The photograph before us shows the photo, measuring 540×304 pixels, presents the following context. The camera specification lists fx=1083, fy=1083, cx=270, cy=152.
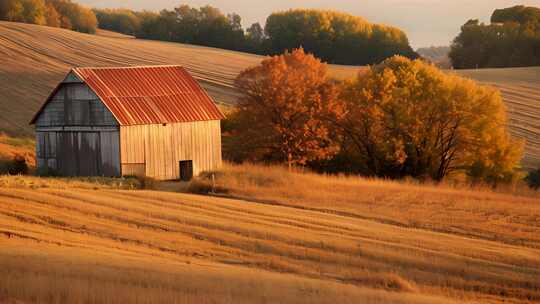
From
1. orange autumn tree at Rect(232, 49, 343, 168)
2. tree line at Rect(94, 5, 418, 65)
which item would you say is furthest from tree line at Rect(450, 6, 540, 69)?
orange autumn tree at Rect(232, 49, 343, 168)

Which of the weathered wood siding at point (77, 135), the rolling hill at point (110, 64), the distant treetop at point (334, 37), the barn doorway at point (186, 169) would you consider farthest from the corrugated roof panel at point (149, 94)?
the distant treetop at point (334, 37)

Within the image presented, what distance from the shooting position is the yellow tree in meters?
54.2

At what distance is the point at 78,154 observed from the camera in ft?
154

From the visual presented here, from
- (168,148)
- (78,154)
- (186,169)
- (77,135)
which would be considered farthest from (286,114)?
(78,154)

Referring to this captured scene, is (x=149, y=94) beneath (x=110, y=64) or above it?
beneath

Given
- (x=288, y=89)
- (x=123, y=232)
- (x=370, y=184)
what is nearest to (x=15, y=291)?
(x=123, y=232)

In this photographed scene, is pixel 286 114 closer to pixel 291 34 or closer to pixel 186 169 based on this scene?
pixel 186 169

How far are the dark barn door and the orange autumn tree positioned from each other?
32.0ft

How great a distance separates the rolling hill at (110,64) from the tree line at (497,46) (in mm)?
11535

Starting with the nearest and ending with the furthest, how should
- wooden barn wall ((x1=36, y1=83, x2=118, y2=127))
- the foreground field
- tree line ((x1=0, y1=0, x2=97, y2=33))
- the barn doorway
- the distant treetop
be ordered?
the foreground field, wooden barn wall ((x1=36, y1=83, x2=118, y2=127)), the barn doorway, tree line ((x1=0, y1=0, x2=97, y2=33)), the distant treetop

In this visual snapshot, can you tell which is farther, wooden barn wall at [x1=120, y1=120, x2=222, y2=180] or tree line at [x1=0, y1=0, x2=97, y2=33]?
tree line at [x1=0, y1=0, x2=97, y2=33]

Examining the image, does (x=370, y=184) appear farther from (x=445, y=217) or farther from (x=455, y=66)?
(x=455, y=66)

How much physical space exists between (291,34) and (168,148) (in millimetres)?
61453

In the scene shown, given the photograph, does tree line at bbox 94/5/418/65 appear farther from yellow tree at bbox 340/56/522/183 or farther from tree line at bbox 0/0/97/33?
yellow tree at bbox 340/56/522/183
